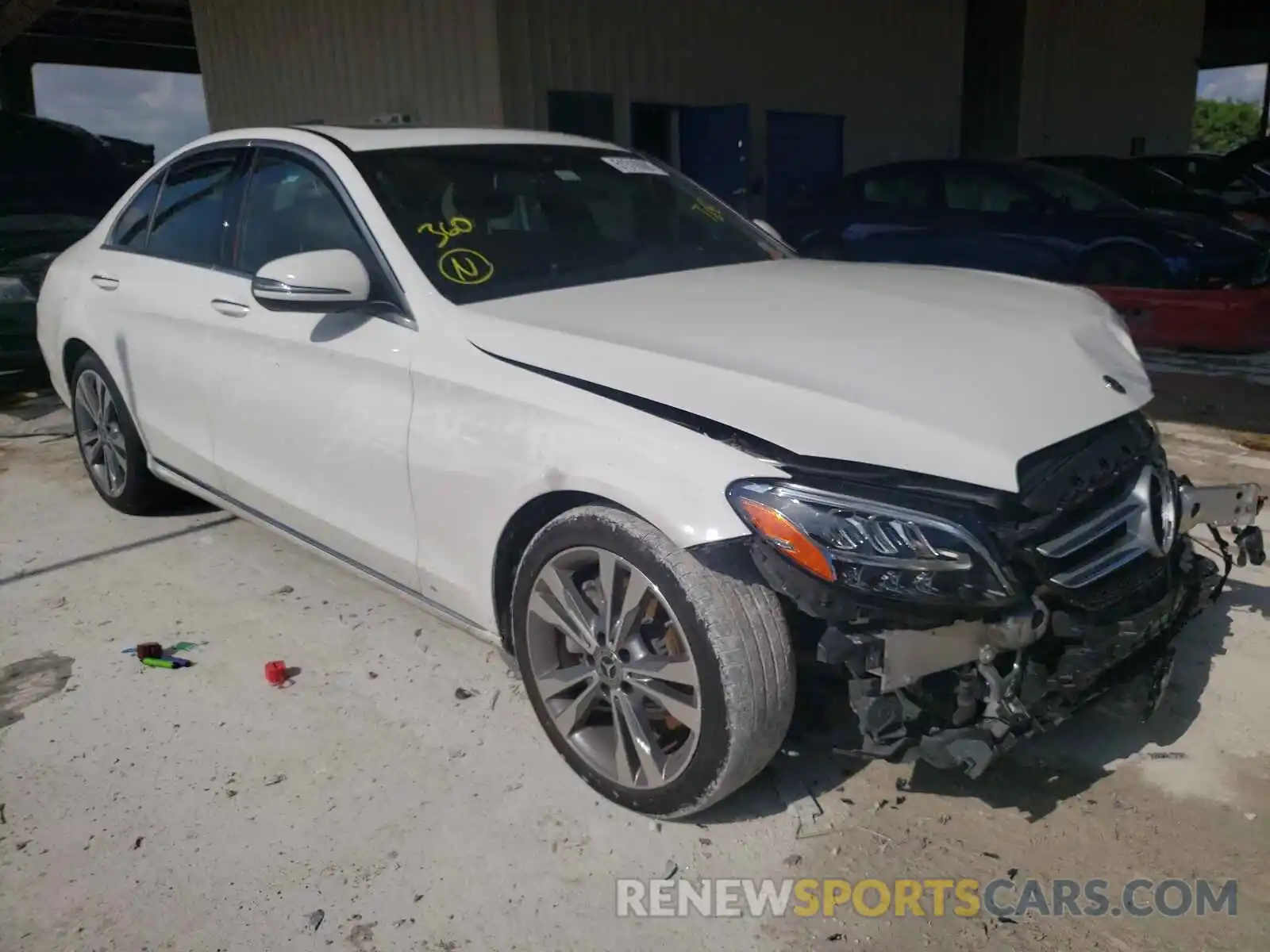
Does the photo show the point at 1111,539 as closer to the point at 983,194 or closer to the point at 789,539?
the point at 789,539

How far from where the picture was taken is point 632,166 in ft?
12.7

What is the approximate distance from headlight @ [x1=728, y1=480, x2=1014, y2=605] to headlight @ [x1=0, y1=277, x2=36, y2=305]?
6.29 m

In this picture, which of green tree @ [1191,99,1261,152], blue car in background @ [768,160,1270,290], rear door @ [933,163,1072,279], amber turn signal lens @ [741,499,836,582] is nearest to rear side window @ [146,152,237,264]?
amber turn signal lens @ [741,499,836,582]

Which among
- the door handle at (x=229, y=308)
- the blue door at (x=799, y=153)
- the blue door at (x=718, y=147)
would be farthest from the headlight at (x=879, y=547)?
the blue door at (x=799, y=153)

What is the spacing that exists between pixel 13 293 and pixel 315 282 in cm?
504

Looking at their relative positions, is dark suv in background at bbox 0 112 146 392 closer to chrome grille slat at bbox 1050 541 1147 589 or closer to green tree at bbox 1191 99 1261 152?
chrome grille slat at bbox 1050 541 1147 589

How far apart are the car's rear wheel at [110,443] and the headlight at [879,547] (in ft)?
10.9

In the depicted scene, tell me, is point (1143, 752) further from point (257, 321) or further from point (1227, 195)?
point (1227, 195)

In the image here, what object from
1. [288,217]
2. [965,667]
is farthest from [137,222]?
[965,667]

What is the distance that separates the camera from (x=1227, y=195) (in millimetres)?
14273

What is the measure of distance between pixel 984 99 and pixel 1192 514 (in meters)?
17.5

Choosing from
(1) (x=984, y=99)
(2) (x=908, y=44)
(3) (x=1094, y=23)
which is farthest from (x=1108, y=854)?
(3) (x=1094, y=23)

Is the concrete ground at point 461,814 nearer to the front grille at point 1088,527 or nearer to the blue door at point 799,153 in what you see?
the front grille at point 1088,527

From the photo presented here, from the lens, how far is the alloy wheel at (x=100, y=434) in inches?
181
